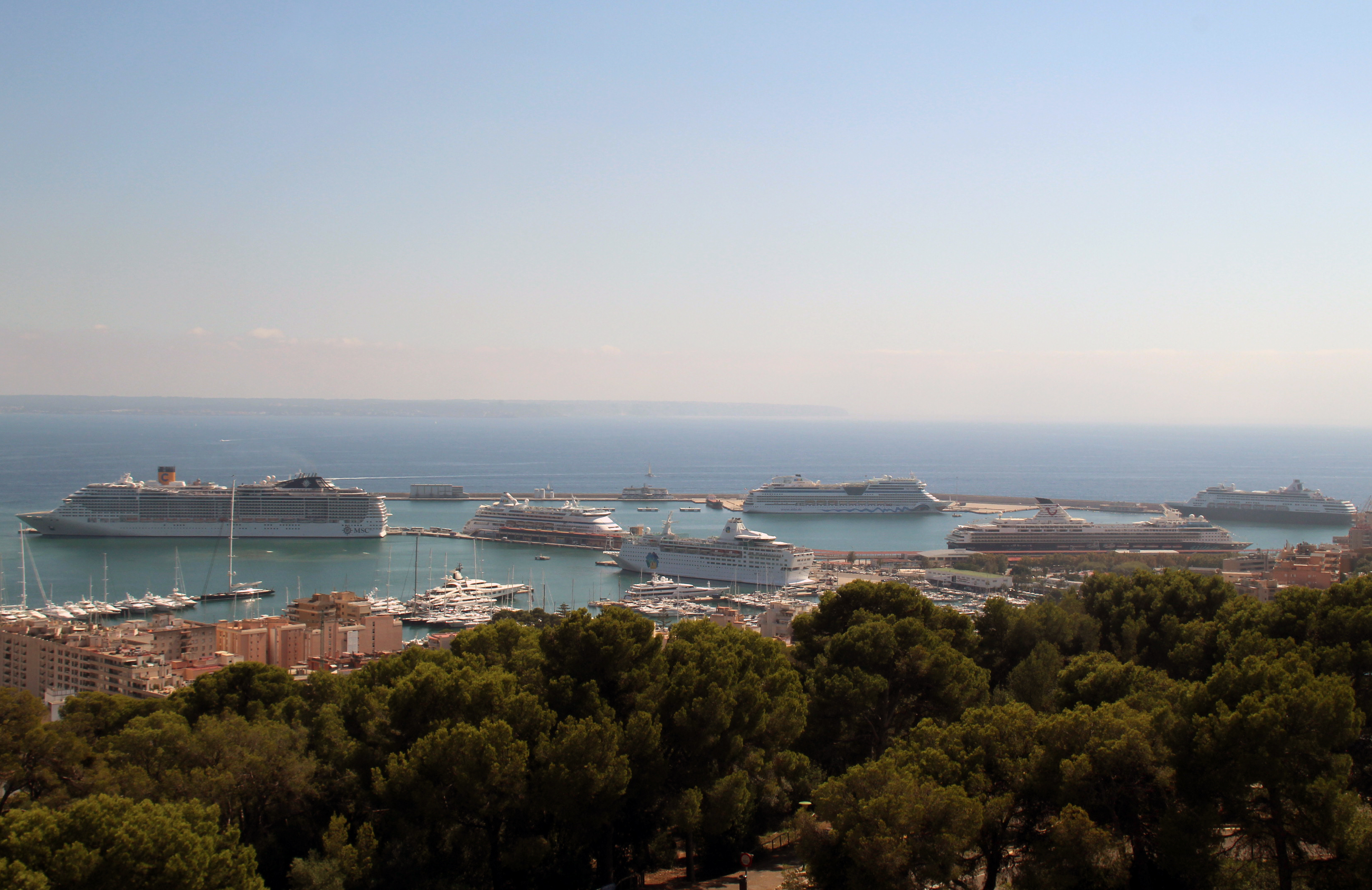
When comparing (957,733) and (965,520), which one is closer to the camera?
(957,733)

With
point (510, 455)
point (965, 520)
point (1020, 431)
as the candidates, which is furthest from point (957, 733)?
point (1020, 431)

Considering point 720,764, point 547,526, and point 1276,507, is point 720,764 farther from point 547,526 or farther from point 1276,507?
point 1276,507

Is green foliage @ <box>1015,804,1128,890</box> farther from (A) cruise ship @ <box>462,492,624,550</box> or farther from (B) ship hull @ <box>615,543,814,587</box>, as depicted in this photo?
(A) cruise ship @ <box>462,492,624,550</box>

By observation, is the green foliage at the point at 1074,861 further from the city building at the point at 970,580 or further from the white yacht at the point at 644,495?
the white yacht at the point at 644,495

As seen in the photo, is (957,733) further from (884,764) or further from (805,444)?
(805,444)

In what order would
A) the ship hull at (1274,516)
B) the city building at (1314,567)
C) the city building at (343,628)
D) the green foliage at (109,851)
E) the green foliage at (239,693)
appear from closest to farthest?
the green foliage at (109,851), the green foliage at (239,693), the city building at (343,628), the city building at (1314,567), the ship hull at (1274,516)

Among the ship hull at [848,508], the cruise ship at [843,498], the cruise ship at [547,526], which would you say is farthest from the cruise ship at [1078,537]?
the cruise ship at [547,526]

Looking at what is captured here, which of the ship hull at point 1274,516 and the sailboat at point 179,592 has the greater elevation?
the ship hull at point 1274,516
